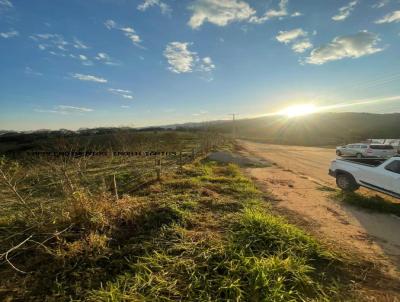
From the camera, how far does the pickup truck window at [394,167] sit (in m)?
6.56

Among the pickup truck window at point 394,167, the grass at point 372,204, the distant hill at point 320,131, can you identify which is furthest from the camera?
the distant hill at point 320,131

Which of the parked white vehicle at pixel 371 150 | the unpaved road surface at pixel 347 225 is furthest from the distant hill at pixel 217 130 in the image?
the parked white vehicle at pixel 371 150

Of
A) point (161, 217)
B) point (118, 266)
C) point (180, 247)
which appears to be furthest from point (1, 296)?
point (161, 217)

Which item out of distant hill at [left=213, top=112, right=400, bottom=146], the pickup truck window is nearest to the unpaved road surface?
the pickup truck window

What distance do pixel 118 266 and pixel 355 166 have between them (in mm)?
7730

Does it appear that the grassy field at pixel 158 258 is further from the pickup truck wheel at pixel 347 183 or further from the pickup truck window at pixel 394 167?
the pickup truck wheel at pixel 347 183

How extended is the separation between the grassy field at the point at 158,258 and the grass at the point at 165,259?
1 centimetres

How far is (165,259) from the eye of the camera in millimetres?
3586

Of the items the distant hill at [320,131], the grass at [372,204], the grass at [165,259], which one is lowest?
the distant hill at [320,131]

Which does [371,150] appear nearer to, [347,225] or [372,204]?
[372,204]

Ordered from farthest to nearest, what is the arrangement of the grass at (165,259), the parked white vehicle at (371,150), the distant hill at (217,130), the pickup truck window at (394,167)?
the distant hill at (217,130) < the parked white vehicle at (371,150) < the pickup truck window at (394,167) < the grass at (165,259)

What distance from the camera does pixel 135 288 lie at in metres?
2.99

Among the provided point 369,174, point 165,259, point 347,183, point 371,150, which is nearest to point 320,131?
point 371,150

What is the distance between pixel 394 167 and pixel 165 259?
668 cm
